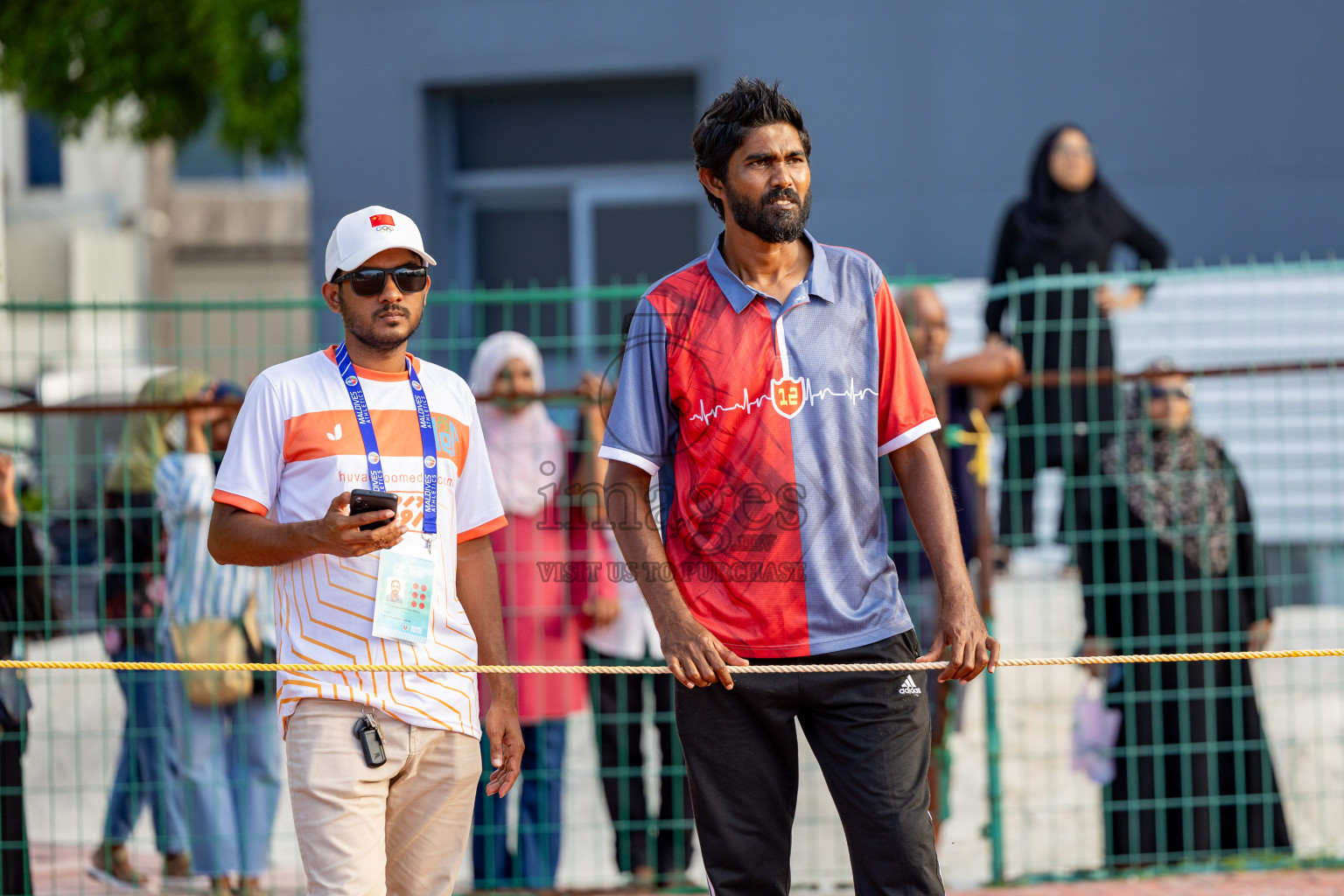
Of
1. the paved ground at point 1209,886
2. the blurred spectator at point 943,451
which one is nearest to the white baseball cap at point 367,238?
the blurred spectator at point 943,451

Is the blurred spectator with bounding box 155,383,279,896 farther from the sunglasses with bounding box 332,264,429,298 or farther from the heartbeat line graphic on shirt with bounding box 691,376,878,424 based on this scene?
the heartbeat line graphic on shirt with bounding box 691,376,878,424

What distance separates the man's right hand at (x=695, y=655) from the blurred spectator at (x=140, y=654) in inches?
117

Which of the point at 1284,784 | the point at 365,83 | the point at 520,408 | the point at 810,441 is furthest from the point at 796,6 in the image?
the point at 810,441

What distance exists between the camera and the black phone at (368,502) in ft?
9.28

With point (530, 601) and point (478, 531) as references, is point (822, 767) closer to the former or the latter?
point (478, 531)

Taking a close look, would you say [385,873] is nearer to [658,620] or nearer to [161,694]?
[658,620]

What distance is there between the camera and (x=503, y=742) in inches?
127

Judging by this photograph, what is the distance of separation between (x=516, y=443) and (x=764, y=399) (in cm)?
250

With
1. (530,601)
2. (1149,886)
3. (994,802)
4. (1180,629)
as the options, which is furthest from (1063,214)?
(530,601)

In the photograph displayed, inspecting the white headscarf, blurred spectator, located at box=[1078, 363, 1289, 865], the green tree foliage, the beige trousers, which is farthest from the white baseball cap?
the green tree foliage

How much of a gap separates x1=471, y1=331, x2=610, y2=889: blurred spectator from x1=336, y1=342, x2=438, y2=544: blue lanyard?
2.16m

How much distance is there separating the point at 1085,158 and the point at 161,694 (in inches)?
189

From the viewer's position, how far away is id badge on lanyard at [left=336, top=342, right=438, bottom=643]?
3.01 metres

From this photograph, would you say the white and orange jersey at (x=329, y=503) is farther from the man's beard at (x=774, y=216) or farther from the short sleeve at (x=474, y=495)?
the man's beard at (x=774, y=216)
